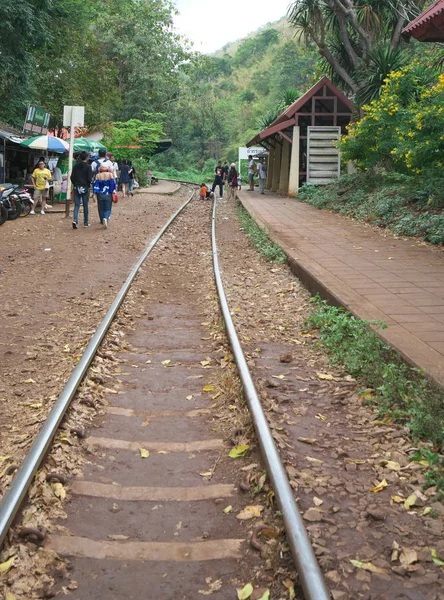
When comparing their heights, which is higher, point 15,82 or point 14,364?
point 15,82

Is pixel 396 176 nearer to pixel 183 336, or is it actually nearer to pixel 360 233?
pixel 360 233

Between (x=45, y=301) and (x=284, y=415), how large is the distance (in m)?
4.68

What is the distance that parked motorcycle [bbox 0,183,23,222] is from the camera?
16.6m

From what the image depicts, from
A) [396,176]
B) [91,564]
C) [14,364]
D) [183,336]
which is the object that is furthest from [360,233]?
[91,564]

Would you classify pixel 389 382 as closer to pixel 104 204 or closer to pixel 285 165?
pixel 104 204

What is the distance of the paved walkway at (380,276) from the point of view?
→ 5.88 m

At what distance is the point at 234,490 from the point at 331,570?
3.13ft

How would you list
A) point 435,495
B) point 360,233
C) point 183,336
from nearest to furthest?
1. point 435,495
2. point 183,336
3. point 360,233

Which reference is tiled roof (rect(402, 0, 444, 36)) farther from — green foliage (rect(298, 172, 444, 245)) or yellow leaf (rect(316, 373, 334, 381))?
yellow leaf (rect(316, 373, 334, 381))

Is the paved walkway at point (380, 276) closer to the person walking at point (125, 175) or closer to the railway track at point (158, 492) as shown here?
the railway track at point (158, 492)

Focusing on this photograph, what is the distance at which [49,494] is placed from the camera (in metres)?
3.64

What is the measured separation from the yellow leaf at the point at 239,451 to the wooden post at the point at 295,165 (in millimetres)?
21703

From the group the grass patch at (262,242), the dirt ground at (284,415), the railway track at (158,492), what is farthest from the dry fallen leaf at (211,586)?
the grass patch at (262,242)

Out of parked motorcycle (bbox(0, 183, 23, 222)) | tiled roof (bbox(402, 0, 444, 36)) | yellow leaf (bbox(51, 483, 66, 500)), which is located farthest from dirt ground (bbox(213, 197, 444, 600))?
parked motorcycle (bbox(0, 183, 23, 222))
